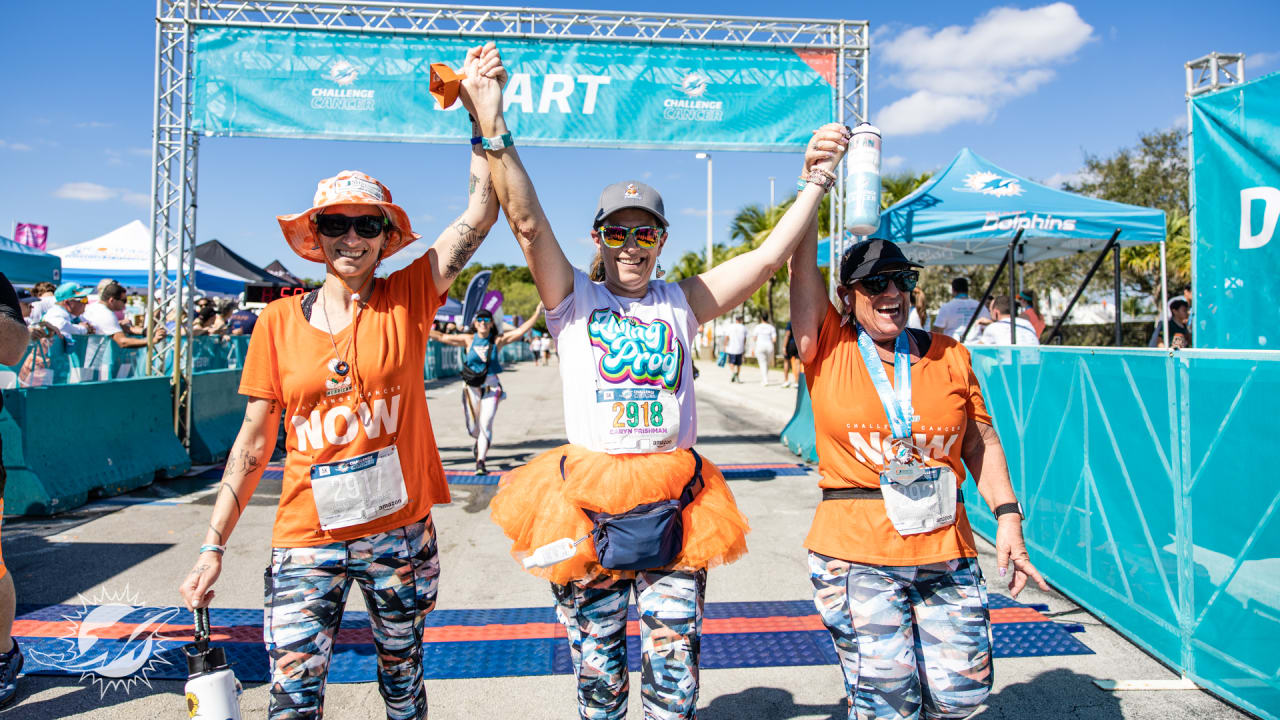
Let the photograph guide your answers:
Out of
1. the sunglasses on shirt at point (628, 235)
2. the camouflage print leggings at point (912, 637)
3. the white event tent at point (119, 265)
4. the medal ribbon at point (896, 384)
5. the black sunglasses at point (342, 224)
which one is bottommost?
the camouflage print leggings at point (912, 637)

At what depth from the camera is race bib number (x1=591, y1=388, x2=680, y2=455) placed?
2.30 m

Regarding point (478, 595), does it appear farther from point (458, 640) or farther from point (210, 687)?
point (210, 687)

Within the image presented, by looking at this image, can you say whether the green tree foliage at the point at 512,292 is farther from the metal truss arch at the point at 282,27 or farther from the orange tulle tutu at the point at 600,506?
Result: the orange tulle tutu at the point at 600,506

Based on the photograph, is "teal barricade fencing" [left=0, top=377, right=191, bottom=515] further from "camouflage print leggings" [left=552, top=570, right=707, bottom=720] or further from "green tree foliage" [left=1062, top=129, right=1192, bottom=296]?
"green tree foliage" [left=1062, top=129, right=1192, bottom=296]

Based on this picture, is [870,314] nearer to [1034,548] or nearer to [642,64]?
[1034,548]

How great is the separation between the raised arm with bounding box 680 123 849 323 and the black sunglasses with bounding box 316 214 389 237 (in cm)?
104

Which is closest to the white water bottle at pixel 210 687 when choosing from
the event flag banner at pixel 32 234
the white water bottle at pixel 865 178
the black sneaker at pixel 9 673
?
the black sneaker at pixel 9 673

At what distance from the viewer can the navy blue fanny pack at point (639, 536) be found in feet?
7.13

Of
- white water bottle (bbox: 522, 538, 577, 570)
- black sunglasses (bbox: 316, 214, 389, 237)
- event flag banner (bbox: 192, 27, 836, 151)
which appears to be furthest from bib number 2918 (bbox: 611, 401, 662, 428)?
event flag banner (bbox: 192, 27, 836, 151)

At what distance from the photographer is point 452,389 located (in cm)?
2230

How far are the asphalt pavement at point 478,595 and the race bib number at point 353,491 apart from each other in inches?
53.8

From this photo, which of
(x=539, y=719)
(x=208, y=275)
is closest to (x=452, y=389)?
(x=208, y=275)

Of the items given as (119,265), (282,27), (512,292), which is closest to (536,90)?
(282,27)

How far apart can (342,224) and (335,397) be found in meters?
0.56
